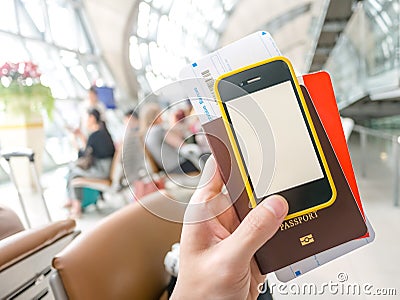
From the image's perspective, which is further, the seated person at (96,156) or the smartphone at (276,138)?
the seated person at (96,156)

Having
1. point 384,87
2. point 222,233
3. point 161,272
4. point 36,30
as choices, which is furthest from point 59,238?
point 36,30

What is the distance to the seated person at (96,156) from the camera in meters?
4.20

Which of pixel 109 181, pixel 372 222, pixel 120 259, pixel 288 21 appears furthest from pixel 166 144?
pixel 288 21

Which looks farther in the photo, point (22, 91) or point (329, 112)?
point (22, 91)

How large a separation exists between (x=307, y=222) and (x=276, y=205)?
77mm

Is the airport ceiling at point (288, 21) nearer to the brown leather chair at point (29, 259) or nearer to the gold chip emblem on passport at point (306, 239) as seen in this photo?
the gold chip emblem on passport at point (306, 239)

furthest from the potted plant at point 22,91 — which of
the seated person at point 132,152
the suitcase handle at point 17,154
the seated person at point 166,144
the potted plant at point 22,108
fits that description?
the seated person at point 132,152

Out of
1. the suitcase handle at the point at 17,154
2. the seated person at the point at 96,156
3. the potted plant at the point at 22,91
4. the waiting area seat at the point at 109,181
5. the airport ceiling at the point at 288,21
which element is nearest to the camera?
the suitcase handle at the point at 17,154

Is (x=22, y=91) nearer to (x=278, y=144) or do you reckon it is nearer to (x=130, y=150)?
(x=130, y=150)

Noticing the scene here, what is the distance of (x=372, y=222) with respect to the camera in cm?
138

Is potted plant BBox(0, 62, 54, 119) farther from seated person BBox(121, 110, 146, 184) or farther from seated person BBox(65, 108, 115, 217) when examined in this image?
seated person BBox(121, 110, 146, 184)

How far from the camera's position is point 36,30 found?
25.8 feet

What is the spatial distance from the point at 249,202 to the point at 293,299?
4.28ft

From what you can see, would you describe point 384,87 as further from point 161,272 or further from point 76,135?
point 161,272
